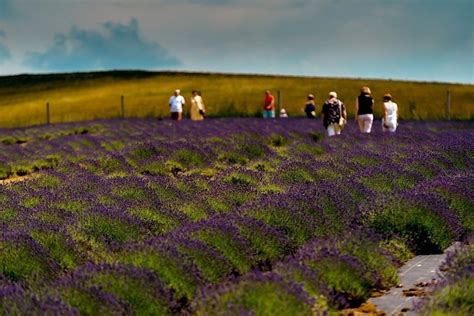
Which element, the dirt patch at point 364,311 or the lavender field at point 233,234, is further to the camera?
the dirt patch at point 364,311

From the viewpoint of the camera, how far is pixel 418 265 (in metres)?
10.5

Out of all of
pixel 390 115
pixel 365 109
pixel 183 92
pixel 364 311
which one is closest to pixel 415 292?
pixel 364 311

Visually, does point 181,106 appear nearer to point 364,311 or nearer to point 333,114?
point 333,114

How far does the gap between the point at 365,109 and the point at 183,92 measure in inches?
1878

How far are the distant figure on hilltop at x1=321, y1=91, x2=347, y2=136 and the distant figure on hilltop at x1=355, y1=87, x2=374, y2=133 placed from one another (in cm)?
42

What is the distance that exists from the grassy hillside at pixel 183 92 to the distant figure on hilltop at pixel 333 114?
925 inches

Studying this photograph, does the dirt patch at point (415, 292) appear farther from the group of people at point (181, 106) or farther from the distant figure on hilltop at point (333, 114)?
the group of people at point (181, 106)

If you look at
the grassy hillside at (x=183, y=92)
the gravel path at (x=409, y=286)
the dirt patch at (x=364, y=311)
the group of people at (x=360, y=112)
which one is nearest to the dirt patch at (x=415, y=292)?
the gravel path at (x=409, y=286)

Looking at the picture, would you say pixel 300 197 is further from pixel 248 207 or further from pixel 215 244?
pixel 215 244

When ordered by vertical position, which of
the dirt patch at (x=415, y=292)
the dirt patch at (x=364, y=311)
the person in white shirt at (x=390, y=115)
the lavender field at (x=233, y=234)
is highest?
the person in white shirt at (x=390, y=115)

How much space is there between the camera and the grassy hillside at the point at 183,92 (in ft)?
198

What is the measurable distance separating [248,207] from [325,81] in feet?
216

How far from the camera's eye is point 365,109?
2644 cm

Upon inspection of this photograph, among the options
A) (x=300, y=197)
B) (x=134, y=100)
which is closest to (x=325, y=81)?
(x=134, y=100)
